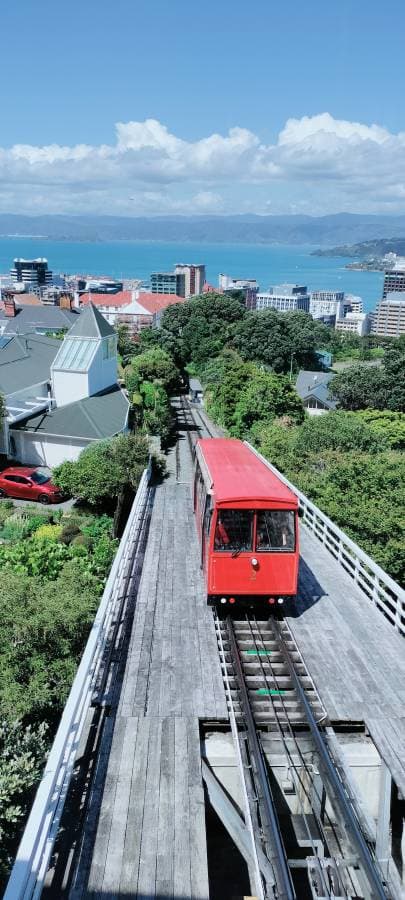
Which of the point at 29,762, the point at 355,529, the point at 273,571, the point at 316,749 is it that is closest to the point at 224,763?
the point at 316,749

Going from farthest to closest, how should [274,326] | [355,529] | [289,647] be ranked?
[274,326]
[355,529]
[289,647]

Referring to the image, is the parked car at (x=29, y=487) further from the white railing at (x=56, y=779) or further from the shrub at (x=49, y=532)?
the white railing at (x=56, y=779)

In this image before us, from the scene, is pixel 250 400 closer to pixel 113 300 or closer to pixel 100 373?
pixel 100 373

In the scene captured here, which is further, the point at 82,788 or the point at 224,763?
the point at 224,763

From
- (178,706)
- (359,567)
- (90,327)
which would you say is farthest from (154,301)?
(178,706)

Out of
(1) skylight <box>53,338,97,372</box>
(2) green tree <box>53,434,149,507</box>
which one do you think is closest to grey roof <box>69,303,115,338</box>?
(1) skylight <box>53,338,97,372</box>

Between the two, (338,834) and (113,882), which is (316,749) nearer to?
(338,834)

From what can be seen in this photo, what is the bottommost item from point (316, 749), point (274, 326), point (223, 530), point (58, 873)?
point (58, 873)
